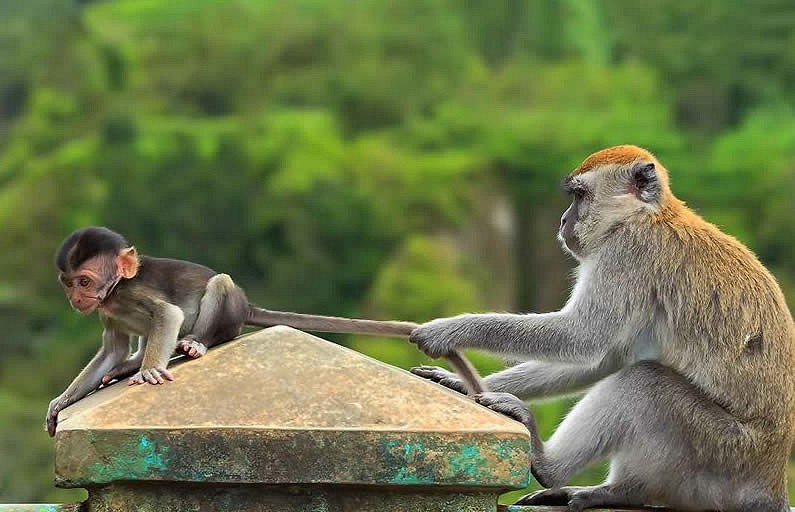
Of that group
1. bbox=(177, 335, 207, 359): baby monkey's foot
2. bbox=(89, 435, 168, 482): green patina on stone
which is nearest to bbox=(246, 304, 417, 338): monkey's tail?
bbox=(177, 335, 207, 359): baby monkey's foot

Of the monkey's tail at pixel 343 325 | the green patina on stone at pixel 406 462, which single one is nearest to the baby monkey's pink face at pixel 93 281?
the monkey's tail at pixel 343 325

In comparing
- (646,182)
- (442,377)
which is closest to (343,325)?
(442,377)

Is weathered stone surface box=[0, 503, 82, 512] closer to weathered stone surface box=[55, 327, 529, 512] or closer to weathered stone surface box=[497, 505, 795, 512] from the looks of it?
weathered stone surface box=[55, 327, 529, 512]

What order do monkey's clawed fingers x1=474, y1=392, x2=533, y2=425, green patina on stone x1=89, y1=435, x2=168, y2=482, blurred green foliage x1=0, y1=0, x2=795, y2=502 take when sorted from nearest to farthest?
green patina on stone x1=89, y1=435, x2=168, y2=482 → monkey's clawed fingers x1=474, y1=392, x2=533, y2=425 → blurred green foliage x1=0, y1=0, x2=795, y2=502

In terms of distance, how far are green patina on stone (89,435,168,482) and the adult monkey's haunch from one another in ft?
2.95

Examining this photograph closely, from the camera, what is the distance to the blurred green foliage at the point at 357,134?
54.2 metres

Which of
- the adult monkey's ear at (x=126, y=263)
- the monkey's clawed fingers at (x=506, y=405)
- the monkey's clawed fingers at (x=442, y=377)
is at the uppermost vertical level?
the adult monkey's ear at (x=126, y=263)

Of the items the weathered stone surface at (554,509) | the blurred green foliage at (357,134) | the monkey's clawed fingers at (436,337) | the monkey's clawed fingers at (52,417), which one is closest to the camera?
the weathered stone surface at (554,509)

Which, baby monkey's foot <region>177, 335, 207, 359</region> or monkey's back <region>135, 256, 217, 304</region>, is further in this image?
monkey's back <region>135, 256, 217, 304</region>

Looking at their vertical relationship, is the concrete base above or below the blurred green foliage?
above

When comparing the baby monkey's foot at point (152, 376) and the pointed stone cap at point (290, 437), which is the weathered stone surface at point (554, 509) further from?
the baby monkey's foot at point (152, 376)

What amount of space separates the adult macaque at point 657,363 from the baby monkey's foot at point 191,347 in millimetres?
726

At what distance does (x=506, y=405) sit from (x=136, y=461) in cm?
122

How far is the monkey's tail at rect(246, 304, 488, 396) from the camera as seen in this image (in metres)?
4.94
